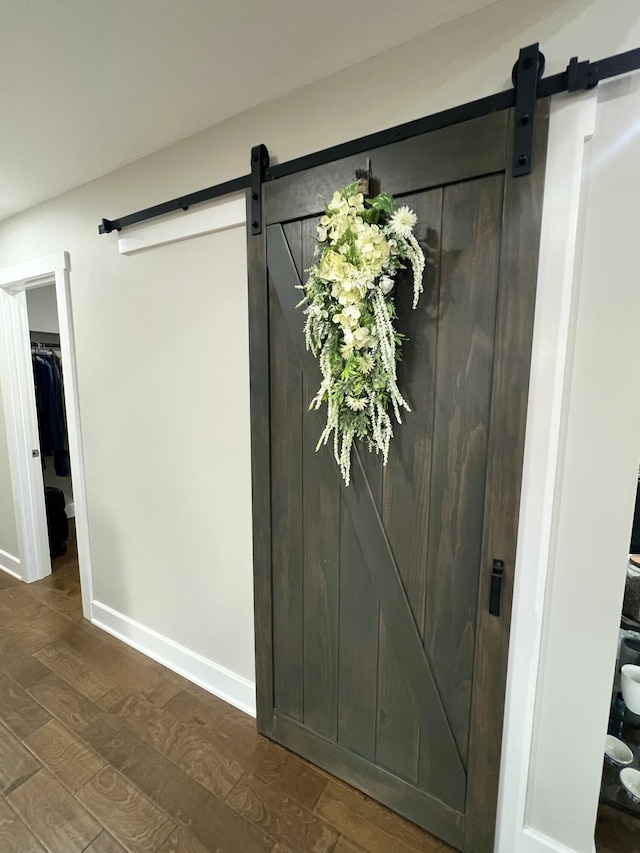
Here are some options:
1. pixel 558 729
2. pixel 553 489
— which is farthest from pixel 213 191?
pixel 558 729

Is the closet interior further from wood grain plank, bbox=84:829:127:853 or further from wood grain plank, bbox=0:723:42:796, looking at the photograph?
wood grain plank, bbox=84:829:127:853

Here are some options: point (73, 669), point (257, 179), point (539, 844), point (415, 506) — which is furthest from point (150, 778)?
point (257, 179)

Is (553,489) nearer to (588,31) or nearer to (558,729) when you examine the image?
(558,729)

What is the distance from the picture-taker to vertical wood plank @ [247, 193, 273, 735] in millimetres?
1436

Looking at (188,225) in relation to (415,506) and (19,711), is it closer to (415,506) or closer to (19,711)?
(415,506)

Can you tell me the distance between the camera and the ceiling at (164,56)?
3.47 feet

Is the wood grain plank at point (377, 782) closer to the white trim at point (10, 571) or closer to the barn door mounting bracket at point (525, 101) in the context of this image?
the barn door mounting bracket at point (525, 101)

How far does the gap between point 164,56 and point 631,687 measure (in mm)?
2778

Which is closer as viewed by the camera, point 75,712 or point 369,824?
point 369,824

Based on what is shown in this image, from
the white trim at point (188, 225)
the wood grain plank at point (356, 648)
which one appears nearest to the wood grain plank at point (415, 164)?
the white trim at point (188, 225)

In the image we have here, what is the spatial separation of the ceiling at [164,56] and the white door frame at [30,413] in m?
0.81

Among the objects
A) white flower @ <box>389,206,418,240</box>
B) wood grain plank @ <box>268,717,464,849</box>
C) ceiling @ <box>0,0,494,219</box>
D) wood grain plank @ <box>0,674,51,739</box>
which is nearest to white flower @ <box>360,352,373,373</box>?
white flower @ <box>389,206,418,240</box>

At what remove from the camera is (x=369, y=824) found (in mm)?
1354

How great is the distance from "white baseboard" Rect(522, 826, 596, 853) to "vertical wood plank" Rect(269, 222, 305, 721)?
2.79ft
